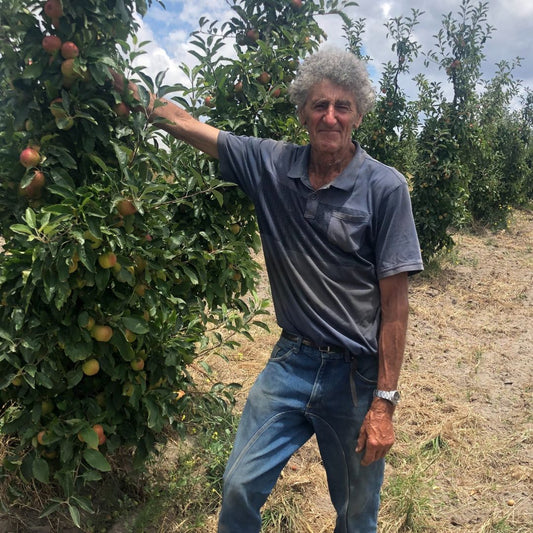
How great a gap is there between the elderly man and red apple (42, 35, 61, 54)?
37cm

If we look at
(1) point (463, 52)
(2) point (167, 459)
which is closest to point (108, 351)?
(2) point (167, 459)

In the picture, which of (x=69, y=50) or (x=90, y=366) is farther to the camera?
(x=90, y=366)

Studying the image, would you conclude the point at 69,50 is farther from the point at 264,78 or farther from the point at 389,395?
the point at 389,395

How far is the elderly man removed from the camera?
1705 mm

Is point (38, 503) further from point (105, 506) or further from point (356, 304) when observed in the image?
point (356, 304)

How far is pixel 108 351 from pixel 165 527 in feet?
3.24

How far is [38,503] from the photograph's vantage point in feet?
7.25

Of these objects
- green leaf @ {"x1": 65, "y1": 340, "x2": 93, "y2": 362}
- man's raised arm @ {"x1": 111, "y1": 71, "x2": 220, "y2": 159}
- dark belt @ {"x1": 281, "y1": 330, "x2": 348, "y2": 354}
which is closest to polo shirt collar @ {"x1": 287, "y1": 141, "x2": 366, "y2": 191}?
man's raised arm @ {"x1": 111, "y1": 71, "x2": 220, "y2": 159}

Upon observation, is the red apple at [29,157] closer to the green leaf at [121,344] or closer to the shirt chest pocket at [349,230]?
the green leaf at [121,344]

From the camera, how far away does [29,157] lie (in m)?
1.65

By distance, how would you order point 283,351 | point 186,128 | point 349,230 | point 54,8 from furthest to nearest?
point 186,128 → point 283,351 → point 349,230 → point 54,8

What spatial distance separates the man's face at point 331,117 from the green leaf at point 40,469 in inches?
56.9

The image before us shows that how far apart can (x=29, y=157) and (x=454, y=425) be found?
298cm

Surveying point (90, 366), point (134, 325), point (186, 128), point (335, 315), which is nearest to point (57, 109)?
point (186, 128)
